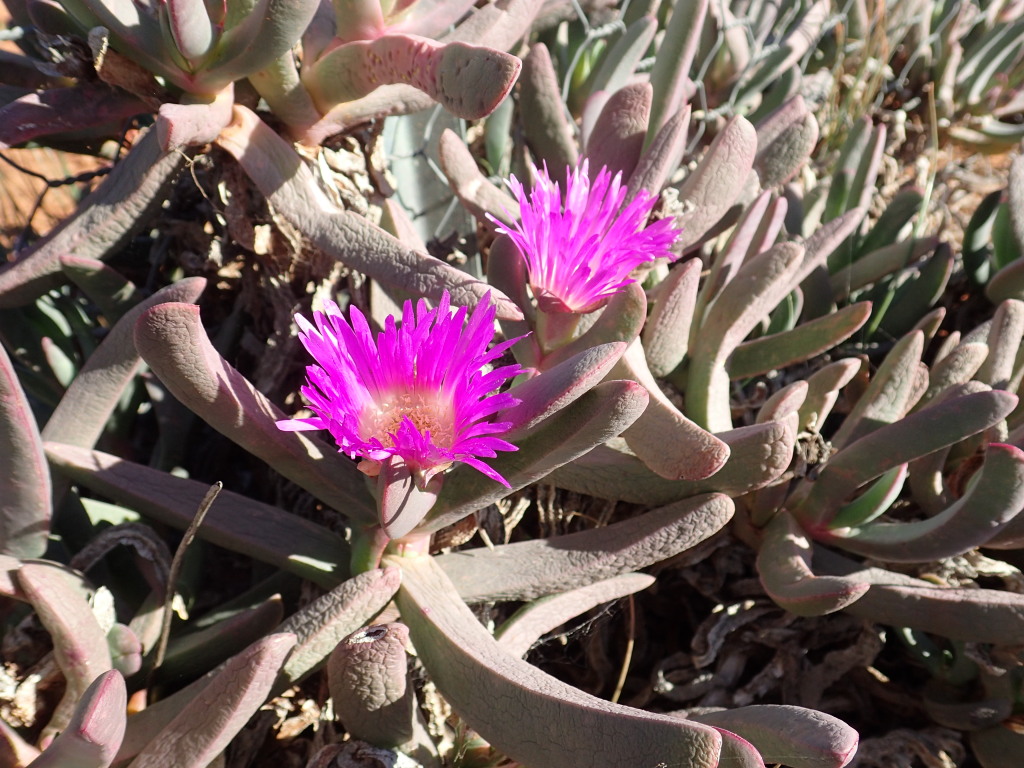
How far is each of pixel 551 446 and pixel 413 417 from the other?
0.11m

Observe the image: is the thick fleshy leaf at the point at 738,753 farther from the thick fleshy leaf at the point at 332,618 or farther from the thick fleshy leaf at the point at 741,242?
the thick fleshy leaf at the point at 741,242

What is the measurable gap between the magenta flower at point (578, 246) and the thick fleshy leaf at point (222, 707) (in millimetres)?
390

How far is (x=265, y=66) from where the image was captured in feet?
2.64

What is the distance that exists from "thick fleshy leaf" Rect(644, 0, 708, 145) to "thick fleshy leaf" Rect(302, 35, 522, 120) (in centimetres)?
33

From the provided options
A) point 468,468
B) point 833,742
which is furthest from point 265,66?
point 833,742

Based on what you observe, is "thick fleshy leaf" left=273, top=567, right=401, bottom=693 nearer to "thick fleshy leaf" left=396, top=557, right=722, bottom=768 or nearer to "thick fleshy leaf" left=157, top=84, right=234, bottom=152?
"thick fleshy leaf" left=396, top=557, right=722, bottom=768

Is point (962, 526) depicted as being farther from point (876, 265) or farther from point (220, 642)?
point (220, 642)

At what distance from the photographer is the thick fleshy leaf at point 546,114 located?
3.48ft

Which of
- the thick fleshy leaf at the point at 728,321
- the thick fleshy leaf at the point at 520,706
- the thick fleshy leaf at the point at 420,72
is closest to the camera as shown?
the thick fleshy leaf at the point at 520,706

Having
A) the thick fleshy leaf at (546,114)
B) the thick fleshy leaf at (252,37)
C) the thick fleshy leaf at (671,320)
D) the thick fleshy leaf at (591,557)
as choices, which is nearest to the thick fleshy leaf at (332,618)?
the thick fleshy leaf at (591,557)

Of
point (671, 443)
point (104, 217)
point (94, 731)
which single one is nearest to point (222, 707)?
point (94, 731)

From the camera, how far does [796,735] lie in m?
0.62

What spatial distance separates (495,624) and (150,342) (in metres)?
0.49

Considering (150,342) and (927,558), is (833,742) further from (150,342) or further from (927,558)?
(150,342)
